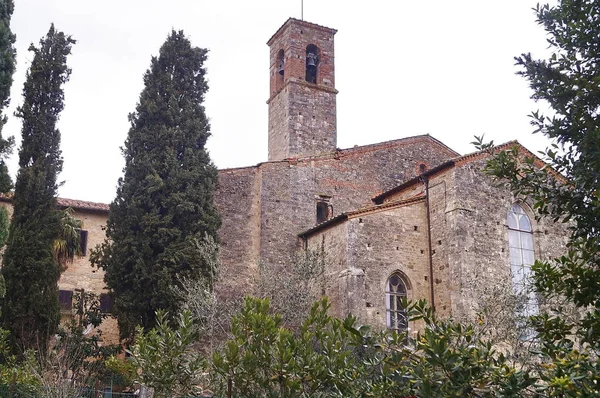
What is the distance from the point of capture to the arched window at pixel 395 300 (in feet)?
67.2

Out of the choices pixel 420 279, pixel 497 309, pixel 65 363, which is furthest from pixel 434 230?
pixel 65 363

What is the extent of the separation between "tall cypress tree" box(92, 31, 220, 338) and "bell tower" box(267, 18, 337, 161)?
18.5 feet

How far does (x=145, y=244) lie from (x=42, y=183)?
3.14 m

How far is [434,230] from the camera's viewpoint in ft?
70.3

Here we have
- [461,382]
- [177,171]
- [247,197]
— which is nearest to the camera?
[461,382]

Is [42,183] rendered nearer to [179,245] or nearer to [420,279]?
[179,245]

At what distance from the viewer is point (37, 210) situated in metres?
18.2

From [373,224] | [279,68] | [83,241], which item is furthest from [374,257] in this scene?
[279,68]

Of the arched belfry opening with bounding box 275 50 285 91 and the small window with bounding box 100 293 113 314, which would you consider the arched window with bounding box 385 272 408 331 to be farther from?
the arched belfry opening with bounding box 275 50 285 91

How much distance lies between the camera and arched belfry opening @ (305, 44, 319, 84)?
92.3ft

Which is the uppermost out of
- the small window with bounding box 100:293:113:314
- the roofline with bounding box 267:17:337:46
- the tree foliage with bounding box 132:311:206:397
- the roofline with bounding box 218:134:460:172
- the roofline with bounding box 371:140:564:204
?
the roofline with bounding box 267:17:337:46

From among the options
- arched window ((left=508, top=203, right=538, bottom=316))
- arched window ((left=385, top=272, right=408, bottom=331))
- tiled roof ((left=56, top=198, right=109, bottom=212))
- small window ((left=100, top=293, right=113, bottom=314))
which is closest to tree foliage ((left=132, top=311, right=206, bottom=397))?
arched window ((left=385, top=272, right=408, bottom=331))

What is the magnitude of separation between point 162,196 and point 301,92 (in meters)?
9.13

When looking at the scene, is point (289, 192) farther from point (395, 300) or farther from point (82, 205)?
point (82, 205)
